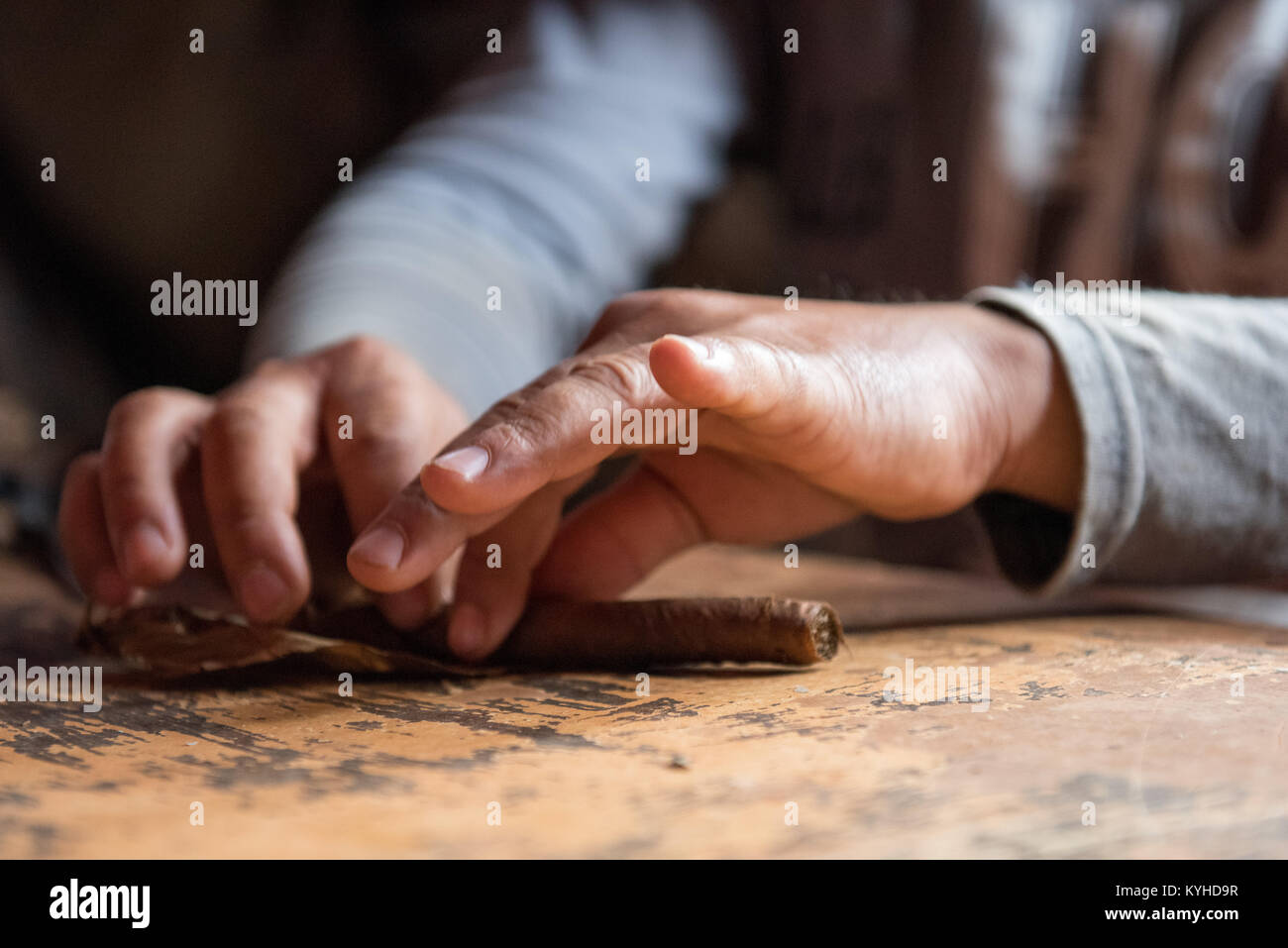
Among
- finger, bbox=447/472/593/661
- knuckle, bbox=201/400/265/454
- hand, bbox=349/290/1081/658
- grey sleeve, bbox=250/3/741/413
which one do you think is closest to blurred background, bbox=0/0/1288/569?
grey sleeve, bbox=250/3/741/413

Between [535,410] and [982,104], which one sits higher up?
[982,104]

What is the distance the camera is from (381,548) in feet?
2.05

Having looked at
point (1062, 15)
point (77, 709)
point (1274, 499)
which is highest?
point (1062, 15)

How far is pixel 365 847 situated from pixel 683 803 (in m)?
0.12

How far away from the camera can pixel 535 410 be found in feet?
2.09

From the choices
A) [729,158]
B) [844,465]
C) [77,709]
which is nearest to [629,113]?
[729,158]

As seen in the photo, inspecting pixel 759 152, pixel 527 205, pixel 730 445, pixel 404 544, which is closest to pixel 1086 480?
pixel 730 445

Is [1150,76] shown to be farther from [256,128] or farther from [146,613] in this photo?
[256,128]

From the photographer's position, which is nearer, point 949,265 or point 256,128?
point 949,265

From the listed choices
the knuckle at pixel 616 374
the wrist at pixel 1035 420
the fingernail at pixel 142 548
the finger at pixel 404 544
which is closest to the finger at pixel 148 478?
the fingernail at pixel 142 548

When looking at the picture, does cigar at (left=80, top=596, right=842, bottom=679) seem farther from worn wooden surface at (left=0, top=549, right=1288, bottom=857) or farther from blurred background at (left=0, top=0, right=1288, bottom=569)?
blurred background at (left=0, top=0, right=1288, bottom=569)

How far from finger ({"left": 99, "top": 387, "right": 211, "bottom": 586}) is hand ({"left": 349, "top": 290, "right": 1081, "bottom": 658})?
0.23 m

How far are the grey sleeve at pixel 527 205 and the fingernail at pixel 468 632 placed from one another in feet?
1.79

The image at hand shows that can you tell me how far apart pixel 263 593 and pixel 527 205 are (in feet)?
3.32
